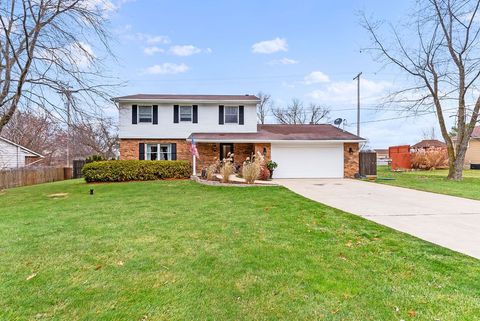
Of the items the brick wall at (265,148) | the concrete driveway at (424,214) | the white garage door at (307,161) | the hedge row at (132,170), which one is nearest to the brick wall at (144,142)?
the hedge row at (132,170)

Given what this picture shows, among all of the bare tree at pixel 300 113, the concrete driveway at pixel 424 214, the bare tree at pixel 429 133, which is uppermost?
the bare tree at pixel 300 113

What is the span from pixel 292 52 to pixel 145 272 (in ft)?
69.3

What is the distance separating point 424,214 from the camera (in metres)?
6.91

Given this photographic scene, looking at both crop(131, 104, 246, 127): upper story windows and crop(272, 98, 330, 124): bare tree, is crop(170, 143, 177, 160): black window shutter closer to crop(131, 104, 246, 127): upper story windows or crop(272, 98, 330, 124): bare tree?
crop(131, 104, 246, 127): upper story windows

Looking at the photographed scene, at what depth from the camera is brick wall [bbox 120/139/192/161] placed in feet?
59.1

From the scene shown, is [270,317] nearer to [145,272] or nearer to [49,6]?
[145,272]

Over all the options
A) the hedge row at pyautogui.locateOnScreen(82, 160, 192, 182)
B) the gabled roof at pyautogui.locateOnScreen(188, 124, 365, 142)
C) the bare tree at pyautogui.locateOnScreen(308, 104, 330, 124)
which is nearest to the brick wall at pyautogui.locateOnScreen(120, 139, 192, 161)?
the gabled roof at pyautogui.locateOnScreen(188, 124, 365, 142)

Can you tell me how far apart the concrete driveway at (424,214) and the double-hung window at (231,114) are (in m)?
9.73

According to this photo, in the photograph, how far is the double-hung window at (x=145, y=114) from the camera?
18188mm

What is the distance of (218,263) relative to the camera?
3.90 m

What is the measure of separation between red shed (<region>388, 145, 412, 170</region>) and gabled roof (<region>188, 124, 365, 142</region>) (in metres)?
10.2

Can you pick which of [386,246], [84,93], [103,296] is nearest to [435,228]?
[386,246]

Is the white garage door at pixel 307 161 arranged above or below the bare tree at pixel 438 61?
below

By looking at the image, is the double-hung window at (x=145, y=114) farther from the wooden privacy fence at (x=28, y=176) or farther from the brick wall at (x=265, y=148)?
the wooden privacy fence at (x=28, y=176)
